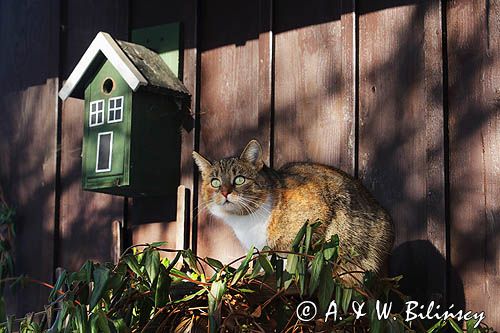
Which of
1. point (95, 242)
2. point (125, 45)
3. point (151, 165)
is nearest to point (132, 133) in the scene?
point (151, 165)

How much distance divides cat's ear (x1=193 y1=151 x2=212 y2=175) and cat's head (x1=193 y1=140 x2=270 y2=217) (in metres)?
0.02

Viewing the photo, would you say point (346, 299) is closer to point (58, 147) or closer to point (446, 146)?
point (446, 146)

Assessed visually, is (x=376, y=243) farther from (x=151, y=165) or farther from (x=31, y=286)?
(x=31, y=286)

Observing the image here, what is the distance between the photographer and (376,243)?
2920mm

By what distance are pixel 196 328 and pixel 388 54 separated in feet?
3.68

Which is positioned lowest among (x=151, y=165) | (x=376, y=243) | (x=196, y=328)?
(x=196, y=328)

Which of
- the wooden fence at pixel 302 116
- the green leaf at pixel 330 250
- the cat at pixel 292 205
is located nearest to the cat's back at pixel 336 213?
the cat at pixel 292 205

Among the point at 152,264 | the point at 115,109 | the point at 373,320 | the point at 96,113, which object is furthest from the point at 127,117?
the point at 373,320

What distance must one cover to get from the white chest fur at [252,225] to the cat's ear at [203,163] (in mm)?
153

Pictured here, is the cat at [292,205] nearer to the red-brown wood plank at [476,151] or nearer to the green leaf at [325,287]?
the red-brown wood plank at [476,151]

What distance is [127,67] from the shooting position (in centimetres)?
331

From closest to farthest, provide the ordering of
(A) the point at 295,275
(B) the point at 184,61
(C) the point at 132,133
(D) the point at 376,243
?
1. (A) the point at 295,275
2. (D) the point at 376,243
3. (C) the point at 132,133
4. (B) the point at 184,61

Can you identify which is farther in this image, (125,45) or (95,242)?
(95,242)

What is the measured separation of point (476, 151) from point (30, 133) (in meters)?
1.96
